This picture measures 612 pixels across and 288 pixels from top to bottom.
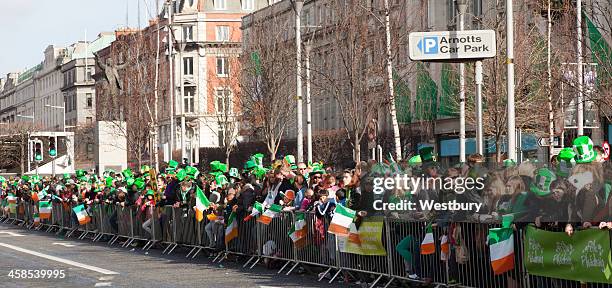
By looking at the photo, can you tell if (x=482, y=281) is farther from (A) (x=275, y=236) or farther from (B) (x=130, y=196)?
(B) (x=130, y=196)

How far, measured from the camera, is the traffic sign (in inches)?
725

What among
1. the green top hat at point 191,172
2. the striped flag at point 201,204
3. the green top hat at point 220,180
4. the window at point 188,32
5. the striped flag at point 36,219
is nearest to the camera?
the striped flag at point 201,204

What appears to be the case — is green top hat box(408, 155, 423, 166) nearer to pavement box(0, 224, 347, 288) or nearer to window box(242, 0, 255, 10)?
pavement box(0, 224, 347, 288)

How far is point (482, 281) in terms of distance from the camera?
1477 centimetres

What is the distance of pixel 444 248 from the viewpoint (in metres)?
15.4

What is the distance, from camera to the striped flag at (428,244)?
15.7 meters

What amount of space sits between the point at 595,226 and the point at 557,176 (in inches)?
32.7

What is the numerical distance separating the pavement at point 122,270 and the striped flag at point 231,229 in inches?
17.8

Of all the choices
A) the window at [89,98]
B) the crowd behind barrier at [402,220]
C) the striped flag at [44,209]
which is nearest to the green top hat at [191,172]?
the crowd behind barrier at [402,220]

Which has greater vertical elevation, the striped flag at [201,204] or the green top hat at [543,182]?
the green top hat at [543,182]

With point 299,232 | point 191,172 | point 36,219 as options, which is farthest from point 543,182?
point 36,219

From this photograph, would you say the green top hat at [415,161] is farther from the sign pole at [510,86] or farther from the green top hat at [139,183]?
the green top hat at [139,183]

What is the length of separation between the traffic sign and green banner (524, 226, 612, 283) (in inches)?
203

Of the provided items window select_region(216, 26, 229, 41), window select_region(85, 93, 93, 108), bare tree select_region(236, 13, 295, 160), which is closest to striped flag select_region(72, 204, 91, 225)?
bare tree select_region(236, 13, 295, 160)
